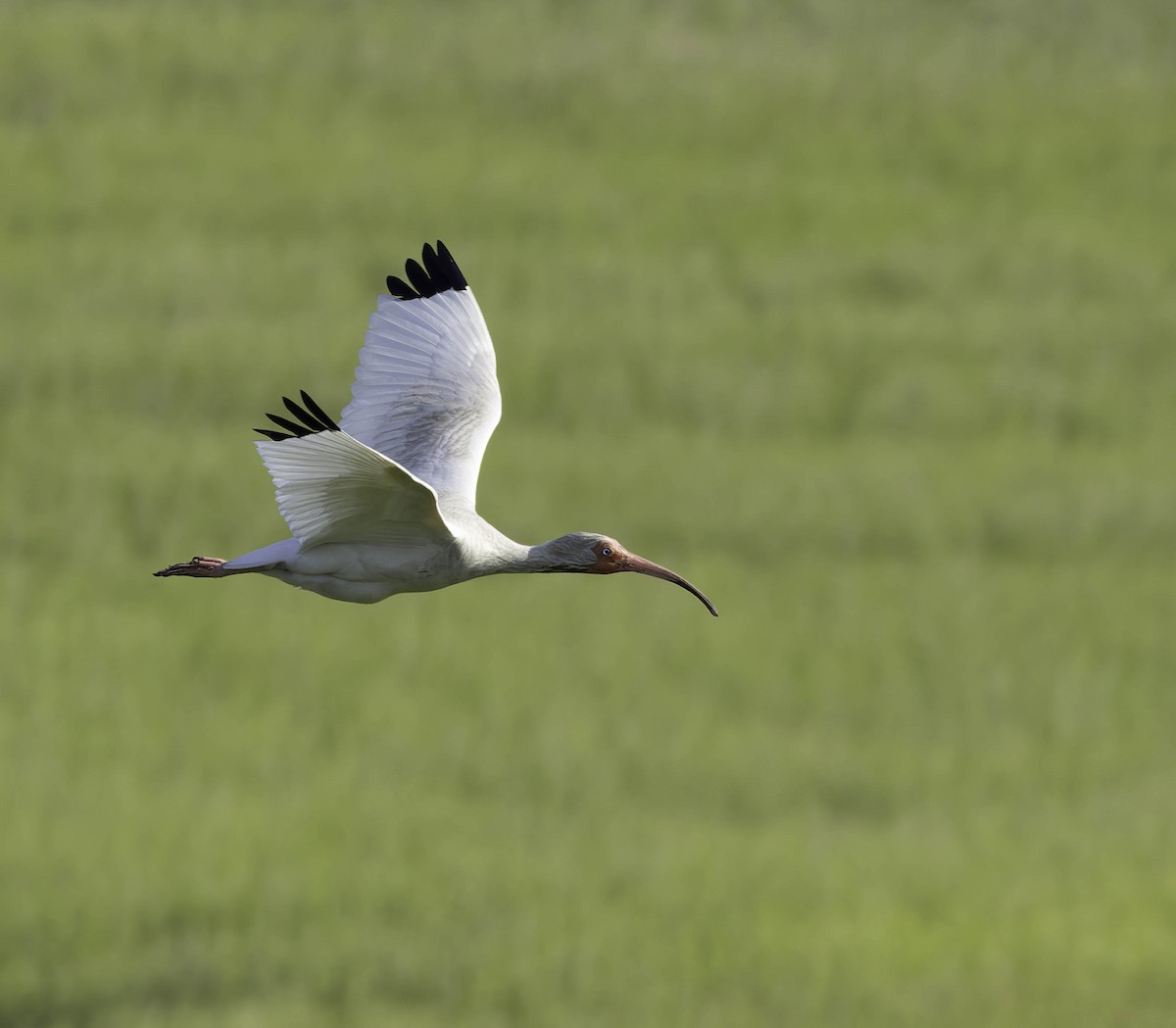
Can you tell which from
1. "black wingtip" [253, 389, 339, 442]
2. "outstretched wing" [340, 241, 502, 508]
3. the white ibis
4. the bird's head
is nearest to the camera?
"black wingtip" [253, 389, 339, 442]

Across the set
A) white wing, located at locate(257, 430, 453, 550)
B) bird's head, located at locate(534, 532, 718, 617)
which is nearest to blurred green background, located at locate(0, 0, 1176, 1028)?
bird's head, located at locate(534, 532, 718, 617)

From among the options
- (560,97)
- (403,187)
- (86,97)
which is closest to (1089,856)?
(403,187)

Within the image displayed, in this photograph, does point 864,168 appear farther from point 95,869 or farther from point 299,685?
point 95,869

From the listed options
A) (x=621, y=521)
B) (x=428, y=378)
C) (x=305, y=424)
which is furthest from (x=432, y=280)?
(x=621, y=521)

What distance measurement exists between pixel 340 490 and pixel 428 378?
2919 millimetres

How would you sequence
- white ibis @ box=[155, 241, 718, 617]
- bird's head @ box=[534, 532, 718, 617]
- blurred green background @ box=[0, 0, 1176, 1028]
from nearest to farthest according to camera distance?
1. white ibis @ box=[155, 241, 718, 617]
2. bird's head @ box=[534, 532, 718, 617]
3. blurred green background @ box=[0, 0, 1176, 1028]

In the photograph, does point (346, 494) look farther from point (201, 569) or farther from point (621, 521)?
point (621, 521)

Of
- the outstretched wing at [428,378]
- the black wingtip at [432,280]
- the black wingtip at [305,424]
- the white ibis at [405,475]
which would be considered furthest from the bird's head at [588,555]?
the black wingtip at [432,280]

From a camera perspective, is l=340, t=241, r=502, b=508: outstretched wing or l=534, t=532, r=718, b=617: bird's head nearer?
l=534, t=532, r=718, b=617: bird's head

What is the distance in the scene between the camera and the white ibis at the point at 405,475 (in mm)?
9633

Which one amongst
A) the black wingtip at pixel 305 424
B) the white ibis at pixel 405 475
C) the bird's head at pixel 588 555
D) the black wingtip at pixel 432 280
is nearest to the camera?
the black wingtip at pixel 305 424

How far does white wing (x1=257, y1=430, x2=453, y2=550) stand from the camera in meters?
9.44

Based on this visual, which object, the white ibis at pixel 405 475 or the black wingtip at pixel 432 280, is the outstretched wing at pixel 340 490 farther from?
the black wingtip at pixel 432 280

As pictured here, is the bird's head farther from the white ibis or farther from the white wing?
the white wing
